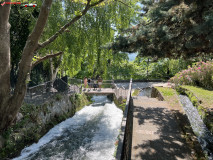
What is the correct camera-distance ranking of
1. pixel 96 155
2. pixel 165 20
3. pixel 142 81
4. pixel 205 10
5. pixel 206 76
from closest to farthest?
pixel 205 10
pixel 165 20
pixel 96 155
pixel 206 76
pixel 142 81

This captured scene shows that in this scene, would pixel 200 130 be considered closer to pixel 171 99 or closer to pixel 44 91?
pixel 171 99

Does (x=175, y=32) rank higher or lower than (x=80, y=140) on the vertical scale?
higher

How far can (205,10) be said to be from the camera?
465 cm

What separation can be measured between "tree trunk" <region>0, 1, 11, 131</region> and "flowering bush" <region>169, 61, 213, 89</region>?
1183 cm

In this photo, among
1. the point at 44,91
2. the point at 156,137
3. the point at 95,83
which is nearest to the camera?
the point at 156,137

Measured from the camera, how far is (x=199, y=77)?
12430mm

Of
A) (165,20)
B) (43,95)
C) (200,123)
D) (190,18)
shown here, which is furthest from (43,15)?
(200,123)

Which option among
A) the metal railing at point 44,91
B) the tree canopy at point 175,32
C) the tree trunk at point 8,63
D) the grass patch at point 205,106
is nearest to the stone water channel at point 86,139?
the grass patch at point 205,106

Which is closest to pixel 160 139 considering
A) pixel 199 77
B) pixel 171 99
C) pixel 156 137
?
pixel 156 137

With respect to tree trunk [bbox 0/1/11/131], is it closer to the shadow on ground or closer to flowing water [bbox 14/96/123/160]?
flowing water [bbox 14/96/123/160]

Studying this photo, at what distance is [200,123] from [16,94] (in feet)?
25.8

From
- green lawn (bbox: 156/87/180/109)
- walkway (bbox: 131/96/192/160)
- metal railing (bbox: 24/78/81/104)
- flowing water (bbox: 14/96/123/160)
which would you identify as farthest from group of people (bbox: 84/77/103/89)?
walkway (bbox: 131/96/192/160)

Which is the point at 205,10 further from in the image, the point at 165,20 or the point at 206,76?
the point at 206,76

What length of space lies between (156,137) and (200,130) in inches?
74.4
